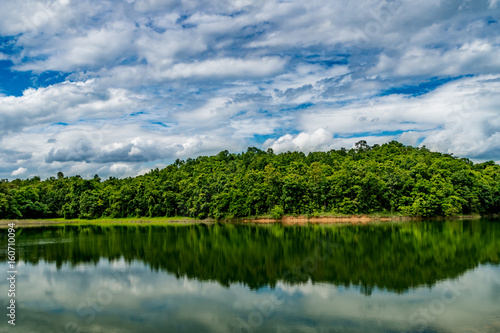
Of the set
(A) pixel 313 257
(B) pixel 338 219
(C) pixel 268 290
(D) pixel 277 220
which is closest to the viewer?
(C) pixel 268 290

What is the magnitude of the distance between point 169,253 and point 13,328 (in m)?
18.0

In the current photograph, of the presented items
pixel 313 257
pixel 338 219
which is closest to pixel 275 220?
pixel 338 219

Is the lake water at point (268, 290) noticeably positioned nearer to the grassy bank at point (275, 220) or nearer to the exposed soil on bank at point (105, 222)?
the grassy bank at point (275, 220)

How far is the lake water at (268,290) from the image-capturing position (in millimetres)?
13961

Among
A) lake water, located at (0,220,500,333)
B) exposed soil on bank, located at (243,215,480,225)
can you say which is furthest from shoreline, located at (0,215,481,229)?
lake water, located at (0,220,500,333)

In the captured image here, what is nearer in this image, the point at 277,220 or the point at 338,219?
the point at 338,219

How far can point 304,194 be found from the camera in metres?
75.4

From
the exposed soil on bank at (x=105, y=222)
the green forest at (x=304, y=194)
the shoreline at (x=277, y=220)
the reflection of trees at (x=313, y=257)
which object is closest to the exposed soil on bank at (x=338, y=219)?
the shoreline at (x=277, y=220)

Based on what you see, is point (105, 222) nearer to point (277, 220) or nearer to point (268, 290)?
point (277, 220)

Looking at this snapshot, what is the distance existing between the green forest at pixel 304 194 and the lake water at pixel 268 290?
4073 cm

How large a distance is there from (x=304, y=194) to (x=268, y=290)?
57798mm

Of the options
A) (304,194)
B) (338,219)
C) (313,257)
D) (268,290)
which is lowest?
(338,219)

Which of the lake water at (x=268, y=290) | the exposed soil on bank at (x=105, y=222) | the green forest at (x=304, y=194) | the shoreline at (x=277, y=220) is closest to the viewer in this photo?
the lake water at (x=268, y=290)

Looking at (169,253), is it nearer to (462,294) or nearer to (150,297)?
(150,297)
